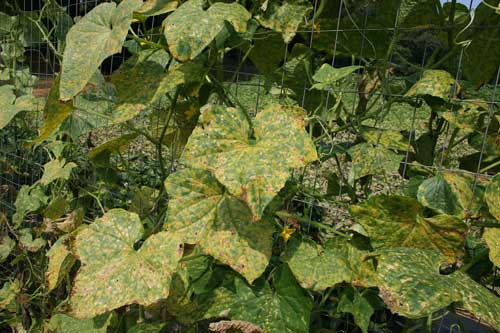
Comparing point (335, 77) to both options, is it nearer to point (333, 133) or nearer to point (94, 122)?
point (333, 133)

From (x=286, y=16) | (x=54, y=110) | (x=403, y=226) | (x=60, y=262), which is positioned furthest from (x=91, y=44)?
(x=403, y=226)

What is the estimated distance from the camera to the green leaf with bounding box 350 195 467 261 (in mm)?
848

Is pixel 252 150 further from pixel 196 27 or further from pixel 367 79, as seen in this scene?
pixel 367 79

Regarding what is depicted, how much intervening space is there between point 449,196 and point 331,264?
236mm

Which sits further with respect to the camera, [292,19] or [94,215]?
[94,215]

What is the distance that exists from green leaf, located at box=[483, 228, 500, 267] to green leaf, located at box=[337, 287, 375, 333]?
0.23 m

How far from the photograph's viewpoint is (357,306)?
94 centimetres

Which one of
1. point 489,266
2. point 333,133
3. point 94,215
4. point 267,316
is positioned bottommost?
point 94,215

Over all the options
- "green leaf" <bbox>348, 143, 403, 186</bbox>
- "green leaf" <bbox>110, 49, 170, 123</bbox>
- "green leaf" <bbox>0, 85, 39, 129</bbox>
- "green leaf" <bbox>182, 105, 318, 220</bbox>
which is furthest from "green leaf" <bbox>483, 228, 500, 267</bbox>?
"green leaf" <bbox>0, 85, 39, 129</bbox>

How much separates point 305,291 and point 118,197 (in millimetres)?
822

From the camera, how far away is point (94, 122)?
1.54m

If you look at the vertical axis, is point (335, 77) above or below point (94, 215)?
above

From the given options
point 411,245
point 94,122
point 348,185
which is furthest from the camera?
point 94,122

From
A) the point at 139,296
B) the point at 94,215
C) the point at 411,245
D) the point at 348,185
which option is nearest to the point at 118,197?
the point at 94,215
